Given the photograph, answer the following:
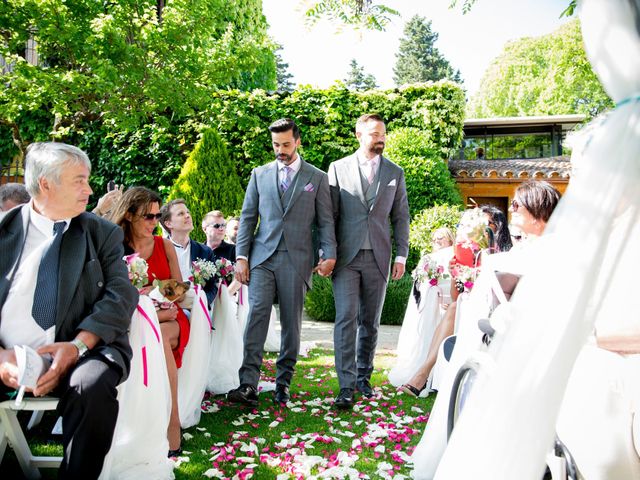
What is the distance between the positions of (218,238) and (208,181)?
6.00 metres

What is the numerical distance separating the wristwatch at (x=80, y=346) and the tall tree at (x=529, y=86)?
111ft

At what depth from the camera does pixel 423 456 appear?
345 centimetres

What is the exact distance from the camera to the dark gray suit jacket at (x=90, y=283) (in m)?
3.09

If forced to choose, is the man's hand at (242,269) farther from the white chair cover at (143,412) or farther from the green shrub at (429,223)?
the green shrub at (429,223)

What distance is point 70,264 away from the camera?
3.16 metres

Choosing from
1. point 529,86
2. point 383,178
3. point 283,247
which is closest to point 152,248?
point 283,247

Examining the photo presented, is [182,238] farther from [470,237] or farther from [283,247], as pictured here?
[470,237]

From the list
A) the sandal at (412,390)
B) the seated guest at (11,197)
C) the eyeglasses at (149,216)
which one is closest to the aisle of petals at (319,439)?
the sandal at (412,390)

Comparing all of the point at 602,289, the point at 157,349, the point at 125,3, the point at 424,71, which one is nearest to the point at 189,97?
the point at 125,3

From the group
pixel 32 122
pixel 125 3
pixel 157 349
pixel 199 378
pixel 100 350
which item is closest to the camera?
pixel 100 350

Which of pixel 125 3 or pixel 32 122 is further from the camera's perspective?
pixel 32 122

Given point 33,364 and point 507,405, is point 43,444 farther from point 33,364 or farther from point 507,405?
point 507,405

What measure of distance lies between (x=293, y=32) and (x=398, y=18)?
1.95 feet

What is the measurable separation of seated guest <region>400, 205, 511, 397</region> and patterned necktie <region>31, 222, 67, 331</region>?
356 centimetres
